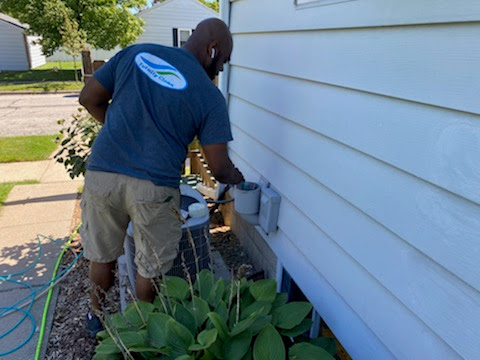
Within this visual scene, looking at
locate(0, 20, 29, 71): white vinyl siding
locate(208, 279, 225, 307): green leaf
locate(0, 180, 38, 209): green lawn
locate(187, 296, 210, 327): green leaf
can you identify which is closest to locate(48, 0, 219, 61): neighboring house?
locate(0, 20, 29, 71): white vinyl siding

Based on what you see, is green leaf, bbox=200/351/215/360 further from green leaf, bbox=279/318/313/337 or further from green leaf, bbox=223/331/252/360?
green leaf, bbox=279/318/313/337

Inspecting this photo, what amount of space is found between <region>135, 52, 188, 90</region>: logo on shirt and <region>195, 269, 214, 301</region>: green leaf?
3.31 feet

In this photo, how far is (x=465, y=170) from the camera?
1.01 meters

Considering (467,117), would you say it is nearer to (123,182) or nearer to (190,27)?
(123,182)

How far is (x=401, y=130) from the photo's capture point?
4.01 feet

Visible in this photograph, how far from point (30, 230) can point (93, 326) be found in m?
1.74

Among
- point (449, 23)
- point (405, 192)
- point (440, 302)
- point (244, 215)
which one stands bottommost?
point (244, 215)

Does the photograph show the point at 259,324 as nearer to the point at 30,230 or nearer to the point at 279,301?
the point at 279,301

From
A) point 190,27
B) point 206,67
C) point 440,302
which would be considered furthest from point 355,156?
point 190,27

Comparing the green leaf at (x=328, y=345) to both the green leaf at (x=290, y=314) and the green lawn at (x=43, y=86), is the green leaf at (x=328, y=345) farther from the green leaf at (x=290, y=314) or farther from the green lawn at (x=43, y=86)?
the green lawn at (x=43, y=86)

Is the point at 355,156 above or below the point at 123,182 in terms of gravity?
above

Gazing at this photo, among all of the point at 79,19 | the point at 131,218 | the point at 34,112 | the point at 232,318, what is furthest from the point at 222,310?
the point at 79,19

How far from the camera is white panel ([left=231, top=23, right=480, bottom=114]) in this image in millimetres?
988

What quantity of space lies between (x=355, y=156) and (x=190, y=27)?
70.9ft
